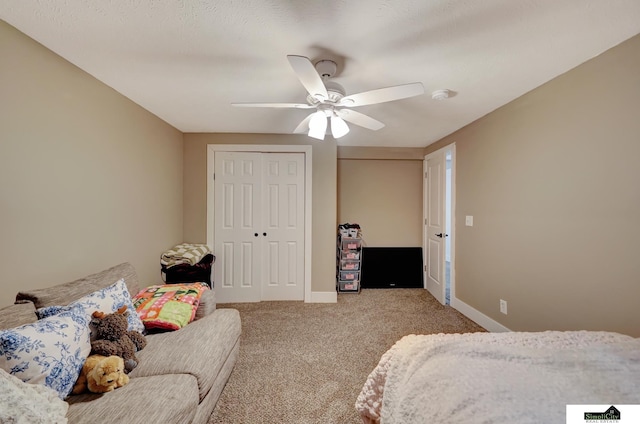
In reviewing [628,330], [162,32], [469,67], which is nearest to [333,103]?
[469,67]

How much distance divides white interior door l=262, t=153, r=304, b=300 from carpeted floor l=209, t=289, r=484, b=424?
0.77 ft

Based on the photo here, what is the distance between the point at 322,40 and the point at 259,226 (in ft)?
8.08

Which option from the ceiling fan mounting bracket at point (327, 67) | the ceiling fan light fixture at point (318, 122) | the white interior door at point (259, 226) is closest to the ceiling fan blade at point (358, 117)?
the ceiling fan light fixture at point (318, 122)

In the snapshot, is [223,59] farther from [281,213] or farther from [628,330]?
[628,330]

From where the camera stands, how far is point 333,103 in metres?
1.85

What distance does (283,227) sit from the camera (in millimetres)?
3477

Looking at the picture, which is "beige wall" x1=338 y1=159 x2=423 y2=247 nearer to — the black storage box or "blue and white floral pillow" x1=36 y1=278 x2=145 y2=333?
the black storage box

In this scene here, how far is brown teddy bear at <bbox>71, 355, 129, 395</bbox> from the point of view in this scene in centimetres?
111

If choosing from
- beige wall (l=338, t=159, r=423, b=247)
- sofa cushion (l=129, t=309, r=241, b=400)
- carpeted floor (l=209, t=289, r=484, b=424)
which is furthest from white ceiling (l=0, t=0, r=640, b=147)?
carpeted floor (l=209, t=289, r=484, b=424)

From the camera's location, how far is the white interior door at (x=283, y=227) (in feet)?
11.3

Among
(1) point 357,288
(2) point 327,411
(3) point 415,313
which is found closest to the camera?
(2) point 327,411

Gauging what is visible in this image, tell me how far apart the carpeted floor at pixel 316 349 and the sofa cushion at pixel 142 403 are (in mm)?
550

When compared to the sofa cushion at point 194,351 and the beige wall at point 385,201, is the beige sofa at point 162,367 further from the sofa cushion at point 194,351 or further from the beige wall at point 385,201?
the beige wall at point 385,201

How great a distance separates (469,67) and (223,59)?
1672mm
